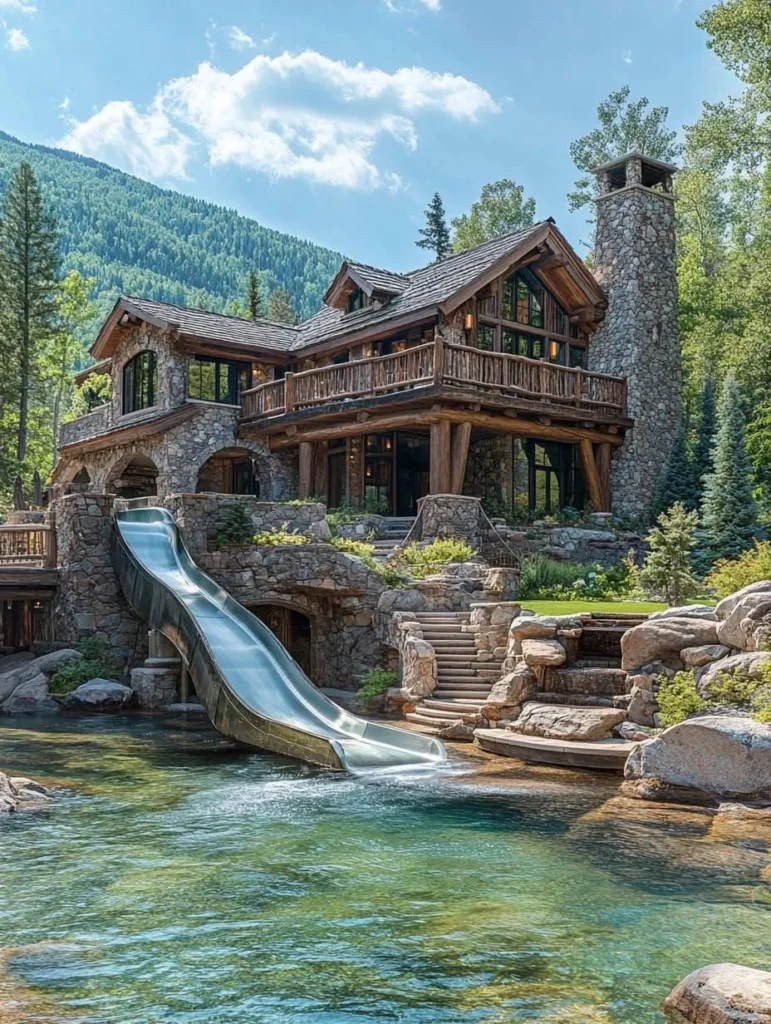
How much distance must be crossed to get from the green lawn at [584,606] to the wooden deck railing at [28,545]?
986cm

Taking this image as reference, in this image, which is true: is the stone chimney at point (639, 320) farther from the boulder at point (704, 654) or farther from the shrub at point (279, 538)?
the boulder at point (704, 654)

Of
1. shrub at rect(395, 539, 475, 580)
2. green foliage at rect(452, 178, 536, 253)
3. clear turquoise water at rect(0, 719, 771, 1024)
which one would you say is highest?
green foliage at rect(452, 178, 536, 253)

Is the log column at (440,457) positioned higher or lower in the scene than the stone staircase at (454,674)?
higher

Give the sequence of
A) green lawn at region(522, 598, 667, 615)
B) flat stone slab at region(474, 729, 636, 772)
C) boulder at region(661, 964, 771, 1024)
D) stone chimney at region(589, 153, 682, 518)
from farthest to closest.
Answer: stone chimney at region(589, 153, 682, 518)
green lawn at region(522, 598, 667, 615)
flat stone slab at region(474, 729, 636, 772)
boulder at region(661, 964, 771, 1024)

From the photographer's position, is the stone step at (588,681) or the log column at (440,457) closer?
the stone step at (588,681)

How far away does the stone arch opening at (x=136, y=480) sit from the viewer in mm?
32594

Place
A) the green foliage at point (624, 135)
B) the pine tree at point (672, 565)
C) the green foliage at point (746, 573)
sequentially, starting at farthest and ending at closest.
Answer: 1. the green foliage at point (624, 135)
2. the pine tree at point (672, 565)
3. the green foliage at point (746, 573)

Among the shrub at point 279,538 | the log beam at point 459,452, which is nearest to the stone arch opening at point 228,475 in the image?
the log beam at point 459,452

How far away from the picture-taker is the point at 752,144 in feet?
102

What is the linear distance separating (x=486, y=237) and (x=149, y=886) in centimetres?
4345

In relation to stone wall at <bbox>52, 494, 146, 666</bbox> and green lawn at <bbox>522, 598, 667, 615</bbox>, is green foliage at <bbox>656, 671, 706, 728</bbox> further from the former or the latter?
stone wall at <bbox>52, 494, 146, 666</bbox>

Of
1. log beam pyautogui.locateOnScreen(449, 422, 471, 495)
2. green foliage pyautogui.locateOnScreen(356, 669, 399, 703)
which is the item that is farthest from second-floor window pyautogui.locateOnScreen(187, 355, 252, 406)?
green foliage pyautogui.locateOnScreen(356, 669, 399, 703)

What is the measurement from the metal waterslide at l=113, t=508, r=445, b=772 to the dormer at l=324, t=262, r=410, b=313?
37.2 ft

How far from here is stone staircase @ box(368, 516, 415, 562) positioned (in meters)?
20.3
